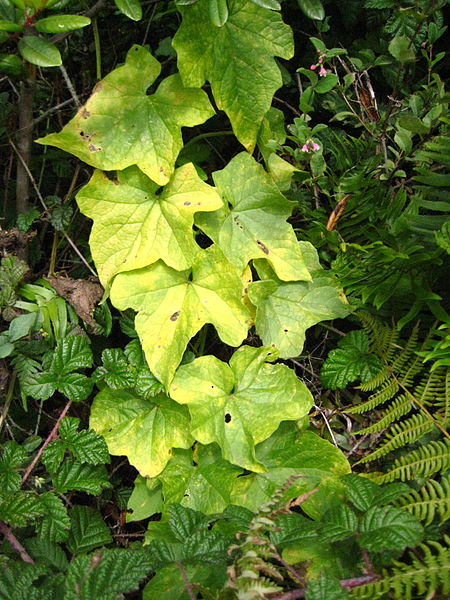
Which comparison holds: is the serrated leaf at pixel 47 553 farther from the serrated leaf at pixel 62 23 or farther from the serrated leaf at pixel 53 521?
the serrated leaf at pixel 62 23

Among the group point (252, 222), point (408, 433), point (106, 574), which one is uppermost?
point (252, 222)

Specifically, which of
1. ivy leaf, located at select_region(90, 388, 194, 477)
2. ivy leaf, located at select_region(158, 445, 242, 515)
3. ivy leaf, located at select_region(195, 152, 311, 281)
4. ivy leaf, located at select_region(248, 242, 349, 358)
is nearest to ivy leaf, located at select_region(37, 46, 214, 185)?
ivy leaf, located at select_region(195, 152, 311, 281)

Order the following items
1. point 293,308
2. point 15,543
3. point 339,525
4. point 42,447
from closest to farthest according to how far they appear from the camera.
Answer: point 339,525, point 15,543, point 42,447, point 293,308

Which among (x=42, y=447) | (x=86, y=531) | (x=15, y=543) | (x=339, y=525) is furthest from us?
(x=42, y=447)

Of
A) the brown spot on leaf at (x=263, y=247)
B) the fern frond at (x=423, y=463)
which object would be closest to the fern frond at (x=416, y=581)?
the fern frond at (x=423, y=463)

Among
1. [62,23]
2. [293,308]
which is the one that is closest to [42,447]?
[293,308]

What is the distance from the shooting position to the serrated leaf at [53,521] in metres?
1.08

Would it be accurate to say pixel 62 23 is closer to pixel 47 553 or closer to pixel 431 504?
pixel 47 553

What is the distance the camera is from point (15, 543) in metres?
1.02

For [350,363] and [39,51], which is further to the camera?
[350,363]

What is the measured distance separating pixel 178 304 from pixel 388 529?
0.67 m

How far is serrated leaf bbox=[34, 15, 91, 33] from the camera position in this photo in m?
1.06

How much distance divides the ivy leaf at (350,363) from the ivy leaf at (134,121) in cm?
61

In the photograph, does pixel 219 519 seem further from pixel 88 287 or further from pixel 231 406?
pixel 88 287
